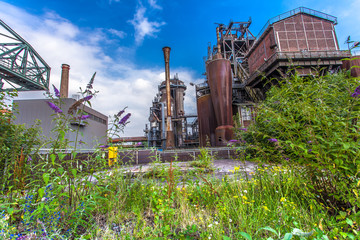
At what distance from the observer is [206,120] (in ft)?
62.4

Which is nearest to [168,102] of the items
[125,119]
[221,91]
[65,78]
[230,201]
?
[221,91]

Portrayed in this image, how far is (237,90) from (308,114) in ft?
76.2

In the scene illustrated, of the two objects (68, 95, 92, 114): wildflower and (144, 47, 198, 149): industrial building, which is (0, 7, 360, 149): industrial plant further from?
(68, 95, 92, 114): wildflower

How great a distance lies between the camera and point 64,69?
24.5m

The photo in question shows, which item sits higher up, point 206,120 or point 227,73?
point 227,73

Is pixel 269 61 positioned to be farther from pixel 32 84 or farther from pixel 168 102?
pixel 32 84

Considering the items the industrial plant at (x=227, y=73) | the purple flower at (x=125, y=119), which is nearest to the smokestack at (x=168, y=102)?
the industrial plant at (x=227, y=73)

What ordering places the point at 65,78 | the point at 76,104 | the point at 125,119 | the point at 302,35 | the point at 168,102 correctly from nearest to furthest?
the point at 76,104 < the point at 125,119 < the point at 302,35 < the point at 168,102 < the point at 65,78

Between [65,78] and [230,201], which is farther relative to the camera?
[65,78]

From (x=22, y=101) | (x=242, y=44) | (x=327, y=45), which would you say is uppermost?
(x=242, y=44)

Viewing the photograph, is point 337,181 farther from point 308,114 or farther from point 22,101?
point 22,101

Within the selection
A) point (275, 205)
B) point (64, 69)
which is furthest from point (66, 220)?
point (64, 69)

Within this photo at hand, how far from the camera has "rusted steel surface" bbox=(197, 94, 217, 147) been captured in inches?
729

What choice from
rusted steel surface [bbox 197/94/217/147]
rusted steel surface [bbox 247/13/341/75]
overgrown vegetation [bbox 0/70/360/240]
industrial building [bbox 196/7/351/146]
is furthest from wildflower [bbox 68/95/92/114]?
rusted steel surface [bbox 247/13/341/75]
